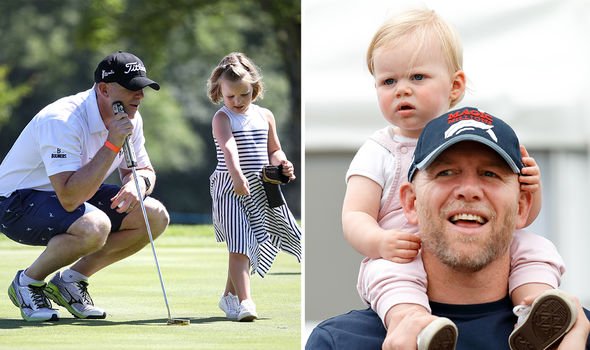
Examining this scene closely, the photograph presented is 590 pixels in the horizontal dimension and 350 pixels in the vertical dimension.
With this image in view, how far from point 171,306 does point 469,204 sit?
5.63 feet

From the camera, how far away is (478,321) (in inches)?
92.1

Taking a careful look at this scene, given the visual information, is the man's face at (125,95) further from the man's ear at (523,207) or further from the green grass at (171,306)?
the man's ear at (523,207)

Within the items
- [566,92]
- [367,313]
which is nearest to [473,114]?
[367,313]

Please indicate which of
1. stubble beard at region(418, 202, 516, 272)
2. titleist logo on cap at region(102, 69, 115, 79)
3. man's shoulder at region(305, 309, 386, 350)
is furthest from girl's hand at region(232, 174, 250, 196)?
stubble beard at region(418, 202, 516, 272)

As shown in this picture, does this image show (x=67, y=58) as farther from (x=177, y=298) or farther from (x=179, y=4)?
(x=177, y=298)

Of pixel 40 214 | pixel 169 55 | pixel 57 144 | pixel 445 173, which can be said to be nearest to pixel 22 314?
pixel 40 214

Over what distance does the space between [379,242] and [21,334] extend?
61.3 inches

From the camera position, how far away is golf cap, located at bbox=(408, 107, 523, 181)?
2246 mm

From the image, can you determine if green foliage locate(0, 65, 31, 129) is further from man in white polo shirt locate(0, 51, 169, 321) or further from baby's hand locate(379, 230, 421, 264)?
baby's hand locate(379, 230, 421, 264)

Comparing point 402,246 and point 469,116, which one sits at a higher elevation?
point 469,116

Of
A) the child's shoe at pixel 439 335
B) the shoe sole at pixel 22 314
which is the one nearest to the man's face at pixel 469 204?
the child's shoe at pixel 439 335

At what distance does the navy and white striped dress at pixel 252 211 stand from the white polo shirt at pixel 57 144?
0.36 meters

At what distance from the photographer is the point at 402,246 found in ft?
7.91

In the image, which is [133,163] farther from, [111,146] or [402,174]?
[402,174]
